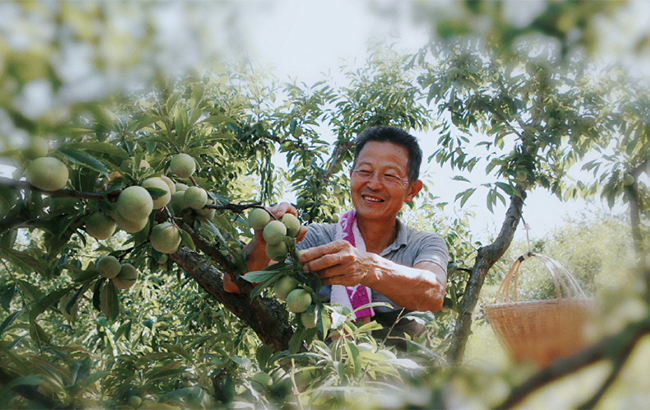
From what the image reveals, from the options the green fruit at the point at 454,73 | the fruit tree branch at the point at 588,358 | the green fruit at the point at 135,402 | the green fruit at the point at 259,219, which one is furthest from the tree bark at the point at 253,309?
the green fruit at the point at 454,73

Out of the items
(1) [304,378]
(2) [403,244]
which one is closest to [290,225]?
(1) [304,378]

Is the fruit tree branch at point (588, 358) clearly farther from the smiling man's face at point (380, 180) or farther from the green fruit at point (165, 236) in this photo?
the smiling man's face at point (380, 180)

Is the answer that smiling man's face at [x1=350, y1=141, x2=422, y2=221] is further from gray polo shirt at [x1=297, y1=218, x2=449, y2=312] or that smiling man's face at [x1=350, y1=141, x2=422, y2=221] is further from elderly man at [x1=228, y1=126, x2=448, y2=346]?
gray polo shirt at [x1=297, y1=218, x2=449, y2=312]

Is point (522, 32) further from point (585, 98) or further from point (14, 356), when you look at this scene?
point (585, 98)

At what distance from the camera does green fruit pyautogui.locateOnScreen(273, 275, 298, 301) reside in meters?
1.00

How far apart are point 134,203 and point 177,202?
0.30 meters

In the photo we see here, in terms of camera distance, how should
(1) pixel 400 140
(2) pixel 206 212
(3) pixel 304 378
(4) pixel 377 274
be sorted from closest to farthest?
1. (3) pixel 304 378
2. (2) pixel 206 212
3. (4) pixel 377 274
4. (1) pixel 400 140

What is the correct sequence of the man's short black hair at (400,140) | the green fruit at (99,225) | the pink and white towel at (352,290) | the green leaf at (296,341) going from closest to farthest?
1. the green fruit at (99,225)
2. the green leaf at (296,341)
3. the pink and white towel at (352,290)
4. the man's short black hair at (400,140)

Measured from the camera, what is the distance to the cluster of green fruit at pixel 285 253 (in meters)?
0.95

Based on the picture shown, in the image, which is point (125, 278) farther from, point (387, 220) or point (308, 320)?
point (387, 220)

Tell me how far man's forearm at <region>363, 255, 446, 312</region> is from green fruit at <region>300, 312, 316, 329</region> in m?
0.45

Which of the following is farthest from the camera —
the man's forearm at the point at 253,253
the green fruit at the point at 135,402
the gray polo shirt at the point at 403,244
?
the gray polo shirt at the point at 403,244

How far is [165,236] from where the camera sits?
96 cm

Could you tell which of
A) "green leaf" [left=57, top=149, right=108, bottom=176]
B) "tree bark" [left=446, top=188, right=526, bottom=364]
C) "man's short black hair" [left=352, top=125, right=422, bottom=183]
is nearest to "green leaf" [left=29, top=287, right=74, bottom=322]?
"green leaf" [left=57, top=149, right=108, bottom=176]
